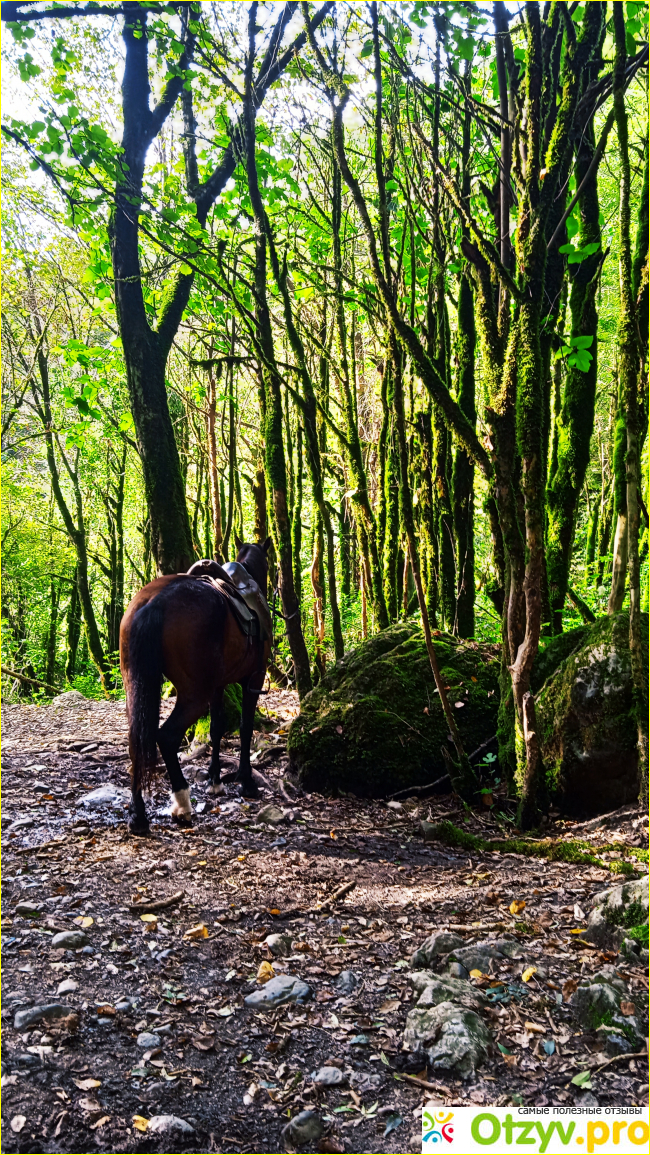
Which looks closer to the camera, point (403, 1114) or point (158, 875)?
point (403, 1114)

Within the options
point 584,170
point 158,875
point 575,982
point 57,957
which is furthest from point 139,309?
point 575,982

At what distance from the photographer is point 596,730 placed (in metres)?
4.82

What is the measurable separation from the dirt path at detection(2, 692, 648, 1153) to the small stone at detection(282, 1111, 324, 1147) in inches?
1.0

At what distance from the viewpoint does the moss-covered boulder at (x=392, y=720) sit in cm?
602

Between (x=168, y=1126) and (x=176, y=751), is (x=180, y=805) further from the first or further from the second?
(x=168, y=1126)

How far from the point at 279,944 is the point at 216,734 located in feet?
10.2

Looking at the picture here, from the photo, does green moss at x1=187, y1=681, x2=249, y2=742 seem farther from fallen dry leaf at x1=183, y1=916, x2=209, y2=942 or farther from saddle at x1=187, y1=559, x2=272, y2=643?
fallen dry leaf at x1=183, y1=916, x2=209, y2=942

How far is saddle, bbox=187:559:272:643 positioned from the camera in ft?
19.2

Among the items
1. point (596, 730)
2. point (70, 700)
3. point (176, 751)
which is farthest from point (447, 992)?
point (70, 700)

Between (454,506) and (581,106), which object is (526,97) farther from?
(454,506)

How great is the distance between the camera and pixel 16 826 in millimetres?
4891

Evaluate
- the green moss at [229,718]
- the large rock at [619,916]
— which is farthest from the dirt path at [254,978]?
the green moss at [229,718]

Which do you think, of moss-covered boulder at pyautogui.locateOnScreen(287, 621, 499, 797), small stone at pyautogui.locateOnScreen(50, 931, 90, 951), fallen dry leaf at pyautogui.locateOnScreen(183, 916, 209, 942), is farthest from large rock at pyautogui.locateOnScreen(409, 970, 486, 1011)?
moss-covered boulder at pyautogui.locateOnScreen(287, 621, 499, 797)

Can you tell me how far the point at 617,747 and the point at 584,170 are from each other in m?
5.08
